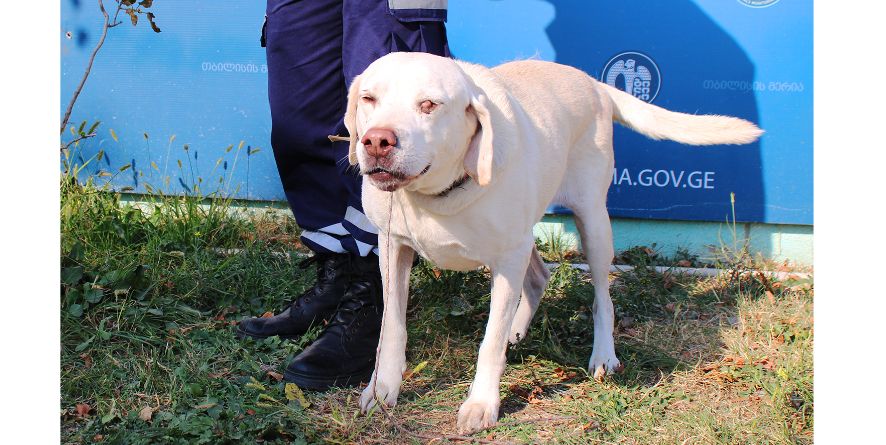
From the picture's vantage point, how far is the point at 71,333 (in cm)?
309

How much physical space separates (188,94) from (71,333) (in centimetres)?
189

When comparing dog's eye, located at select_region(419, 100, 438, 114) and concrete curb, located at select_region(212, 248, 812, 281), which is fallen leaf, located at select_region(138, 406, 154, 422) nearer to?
dog's eye, located at select_region(419, 100, 438, 114)

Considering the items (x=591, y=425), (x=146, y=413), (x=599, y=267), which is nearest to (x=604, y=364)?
(x=599, y=267)

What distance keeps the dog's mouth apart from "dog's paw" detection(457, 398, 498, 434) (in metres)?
0.85

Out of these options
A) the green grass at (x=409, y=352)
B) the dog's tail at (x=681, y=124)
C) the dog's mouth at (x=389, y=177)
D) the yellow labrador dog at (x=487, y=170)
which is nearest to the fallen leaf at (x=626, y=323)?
the green grass at (x=409, y=352)

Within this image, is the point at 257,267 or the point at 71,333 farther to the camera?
the point at 257,267

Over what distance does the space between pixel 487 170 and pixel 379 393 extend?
2.97 ft

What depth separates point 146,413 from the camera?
2.63 metres

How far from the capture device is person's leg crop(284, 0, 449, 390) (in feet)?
9.23

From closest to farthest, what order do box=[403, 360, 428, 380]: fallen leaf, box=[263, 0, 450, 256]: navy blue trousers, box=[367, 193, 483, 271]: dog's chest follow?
1. box=[367, 193, 483, 271]: dog's chest
2. box=[403, 360, 428, 380]: fallen leaf
3. box=[263, 0, 450, 256]: navy blue trousers

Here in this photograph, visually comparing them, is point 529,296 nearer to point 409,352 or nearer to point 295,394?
point 409,352

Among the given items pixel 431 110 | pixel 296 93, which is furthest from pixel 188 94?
pixel 431 110

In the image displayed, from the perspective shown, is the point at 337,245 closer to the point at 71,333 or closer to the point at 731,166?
the point at 71,333

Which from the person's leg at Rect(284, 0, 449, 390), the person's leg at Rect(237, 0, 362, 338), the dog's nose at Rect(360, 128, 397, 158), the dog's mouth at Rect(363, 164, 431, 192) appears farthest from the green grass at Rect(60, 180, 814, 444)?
the dog's nose at Rect(360, 128, 397, 158)
